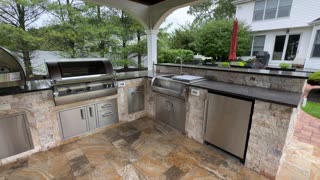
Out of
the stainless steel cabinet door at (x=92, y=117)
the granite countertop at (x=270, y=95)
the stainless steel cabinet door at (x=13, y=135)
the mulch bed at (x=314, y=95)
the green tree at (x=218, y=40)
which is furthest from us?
the green tree at (x=218, y=40)

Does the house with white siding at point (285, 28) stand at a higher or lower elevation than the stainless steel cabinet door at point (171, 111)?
higher

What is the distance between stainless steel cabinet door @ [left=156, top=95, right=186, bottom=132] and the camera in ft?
8.66

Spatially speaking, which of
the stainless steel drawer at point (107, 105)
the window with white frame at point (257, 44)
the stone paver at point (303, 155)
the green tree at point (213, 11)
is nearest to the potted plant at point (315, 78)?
the stone paver at point (303, 155)

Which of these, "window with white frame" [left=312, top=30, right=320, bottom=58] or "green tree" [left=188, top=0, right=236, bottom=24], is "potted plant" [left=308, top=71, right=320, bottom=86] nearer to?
"window with white frame" [left=312, top=30, right=320, bottom=58]

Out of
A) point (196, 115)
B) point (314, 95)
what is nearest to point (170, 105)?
point (196, 115)

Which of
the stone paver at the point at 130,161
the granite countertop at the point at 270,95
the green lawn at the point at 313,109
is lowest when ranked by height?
the stone paver at the point at 130,161

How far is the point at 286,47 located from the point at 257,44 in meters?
1.45

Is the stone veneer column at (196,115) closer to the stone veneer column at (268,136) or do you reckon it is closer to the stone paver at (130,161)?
the stone paver at (130,161)

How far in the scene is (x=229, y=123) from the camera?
1978 mm

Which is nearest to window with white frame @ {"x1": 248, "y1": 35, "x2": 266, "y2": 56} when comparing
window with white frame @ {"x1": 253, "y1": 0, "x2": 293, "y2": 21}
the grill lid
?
window with white frame @ {"x1": 253, "y1": 0, "x2": 293, "y2": 21}

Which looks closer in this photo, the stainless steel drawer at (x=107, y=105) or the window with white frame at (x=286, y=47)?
the stainless steel drawer at (x=107, y=105)

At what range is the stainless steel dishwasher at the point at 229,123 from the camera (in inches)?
72.0

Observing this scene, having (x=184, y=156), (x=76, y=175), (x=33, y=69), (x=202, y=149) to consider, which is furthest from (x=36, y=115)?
(x=33, y=69)

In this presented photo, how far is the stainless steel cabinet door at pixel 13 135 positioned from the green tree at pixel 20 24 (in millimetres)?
2964
